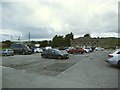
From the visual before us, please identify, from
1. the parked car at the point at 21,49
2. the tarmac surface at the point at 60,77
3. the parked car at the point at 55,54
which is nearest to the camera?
the tarmac surface at the point at 60,77

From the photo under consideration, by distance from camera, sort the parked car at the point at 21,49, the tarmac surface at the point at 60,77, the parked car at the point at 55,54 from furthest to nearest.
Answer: the parked car at the point at 21,49 → the parked car at the point at 55,54 → the tarmac surface at the point at 60,77

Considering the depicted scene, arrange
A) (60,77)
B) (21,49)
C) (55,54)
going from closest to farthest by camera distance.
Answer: (60,77) → (55,54) → (21,49)

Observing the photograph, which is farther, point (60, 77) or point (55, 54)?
point (55, 54)

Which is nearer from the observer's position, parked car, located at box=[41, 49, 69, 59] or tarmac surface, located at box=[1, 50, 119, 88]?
tarmac surface, located at box=[1, 50, 119, 88]

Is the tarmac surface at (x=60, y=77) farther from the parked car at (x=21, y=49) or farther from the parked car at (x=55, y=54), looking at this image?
the parked car at (x=21, y=49)

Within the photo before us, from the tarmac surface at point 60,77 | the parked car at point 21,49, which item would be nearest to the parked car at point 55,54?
the parked car at point 21,49

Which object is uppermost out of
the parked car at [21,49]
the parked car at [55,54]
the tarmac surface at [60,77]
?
the parked car at [21,49]

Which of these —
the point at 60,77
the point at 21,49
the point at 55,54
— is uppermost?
the point at 21,49

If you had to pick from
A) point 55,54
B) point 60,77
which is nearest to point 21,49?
point 55,54

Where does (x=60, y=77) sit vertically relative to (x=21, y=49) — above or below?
below

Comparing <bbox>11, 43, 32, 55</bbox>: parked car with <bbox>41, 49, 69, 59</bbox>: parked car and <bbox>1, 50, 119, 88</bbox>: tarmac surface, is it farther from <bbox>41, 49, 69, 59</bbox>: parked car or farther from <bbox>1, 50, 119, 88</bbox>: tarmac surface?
<bbox>1, 50, 119, 88</bbox>: tarmac surface

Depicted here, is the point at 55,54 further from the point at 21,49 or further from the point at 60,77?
the point at 60,77

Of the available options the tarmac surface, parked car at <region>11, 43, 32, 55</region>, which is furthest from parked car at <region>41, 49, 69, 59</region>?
the tarmac surface

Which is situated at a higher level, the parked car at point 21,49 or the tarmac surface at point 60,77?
the parked car at point 21,49
